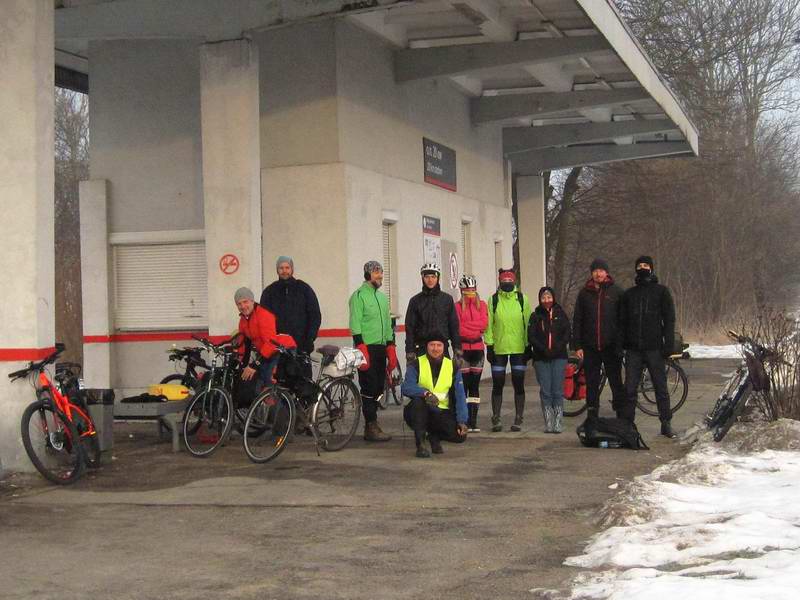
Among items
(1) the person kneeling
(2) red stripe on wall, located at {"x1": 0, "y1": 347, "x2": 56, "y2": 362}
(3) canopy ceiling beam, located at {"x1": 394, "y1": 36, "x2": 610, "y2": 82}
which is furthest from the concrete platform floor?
(3) canopy ceiling beam, located at {"x1": 394, "y1": 36, "x2": 610, "y2": 82}

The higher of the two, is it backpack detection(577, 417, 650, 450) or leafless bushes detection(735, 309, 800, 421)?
leafless bushes detection(735, 309, 800, 421)

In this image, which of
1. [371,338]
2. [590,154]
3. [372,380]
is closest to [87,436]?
[372,380]

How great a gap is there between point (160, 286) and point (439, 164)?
5677mm

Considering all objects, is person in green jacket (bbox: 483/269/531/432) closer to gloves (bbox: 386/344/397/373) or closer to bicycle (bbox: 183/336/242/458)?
gloves (bbox: 386/344/397/373)

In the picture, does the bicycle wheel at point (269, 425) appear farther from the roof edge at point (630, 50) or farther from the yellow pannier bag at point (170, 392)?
the roof edge at point (630, 50)

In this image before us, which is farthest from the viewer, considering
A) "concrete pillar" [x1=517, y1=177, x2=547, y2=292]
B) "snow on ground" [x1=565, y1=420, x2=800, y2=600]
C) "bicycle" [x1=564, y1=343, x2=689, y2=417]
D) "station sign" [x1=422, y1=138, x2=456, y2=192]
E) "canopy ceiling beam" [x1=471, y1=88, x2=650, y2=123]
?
"concrete pillar" [x1=517, y1=177, x2=547, y2=292]

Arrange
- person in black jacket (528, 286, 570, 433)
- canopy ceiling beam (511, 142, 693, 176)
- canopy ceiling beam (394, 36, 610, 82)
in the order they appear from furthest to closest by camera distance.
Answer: canopy ceiling beam (511, 142, 693, 176) < canopy ceiling beam (394, 36, 610, 82) < person in black jacket (528, 286, 570, 433)

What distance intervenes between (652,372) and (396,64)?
25.3 ft

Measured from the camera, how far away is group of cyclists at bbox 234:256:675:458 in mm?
12055

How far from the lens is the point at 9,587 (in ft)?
21.6

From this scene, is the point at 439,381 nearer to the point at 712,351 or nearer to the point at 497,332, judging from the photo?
the point at 497,332

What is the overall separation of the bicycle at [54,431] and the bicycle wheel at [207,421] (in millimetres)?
1145

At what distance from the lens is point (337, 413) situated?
11.9 m

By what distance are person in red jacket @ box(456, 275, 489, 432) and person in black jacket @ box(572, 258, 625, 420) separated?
1056 mm
